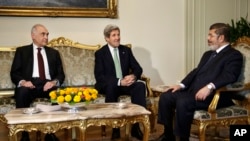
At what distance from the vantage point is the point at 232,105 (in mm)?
3543

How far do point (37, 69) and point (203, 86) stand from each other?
1.80 meters

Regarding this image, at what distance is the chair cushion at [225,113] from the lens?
333cm

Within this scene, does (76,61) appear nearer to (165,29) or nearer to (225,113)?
(165,29)

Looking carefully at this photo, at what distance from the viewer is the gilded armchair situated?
3.33 meters

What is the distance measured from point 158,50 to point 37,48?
1876 mm

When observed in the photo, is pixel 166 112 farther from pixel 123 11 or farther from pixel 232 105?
pixel 123 11

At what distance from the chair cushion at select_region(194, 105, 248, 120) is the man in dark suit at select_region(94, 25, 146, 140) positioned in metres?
0.77

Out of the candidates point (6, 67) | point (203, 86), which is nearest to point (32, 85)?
point (6, 67)

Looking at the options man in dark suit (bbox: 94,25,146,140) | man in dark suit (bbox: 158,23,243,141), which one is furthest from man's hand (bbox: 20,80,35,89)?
man in dark suit (bbox: 158,23,243,141)

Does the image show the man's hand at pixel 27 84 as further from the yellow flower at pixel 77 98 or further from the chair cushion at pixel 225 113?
the chair cushion at pixel 225 113

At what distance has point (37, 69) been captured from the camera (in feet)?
13.6

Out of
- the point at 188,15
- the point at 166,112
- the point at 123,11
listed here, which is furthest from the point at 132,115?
the point at 188,15

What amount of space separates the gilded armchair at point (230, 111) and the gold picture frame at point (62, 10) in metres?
2.00

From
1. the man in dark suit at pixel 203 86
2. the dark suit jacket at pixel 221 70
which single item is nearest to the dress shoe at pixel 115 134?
the man in dark suit at pixel 203 86
